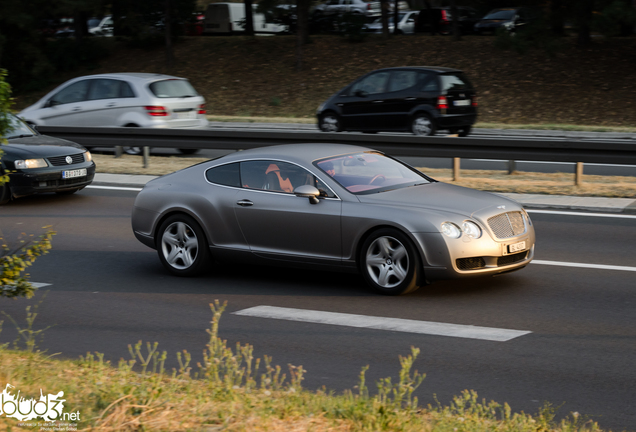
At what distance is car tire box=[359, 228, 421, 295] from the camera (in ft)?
24.9

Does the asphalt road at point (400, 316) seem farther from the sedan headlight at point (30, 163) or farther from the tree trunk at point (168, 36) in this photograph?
the tree trunk at point (168, 36)

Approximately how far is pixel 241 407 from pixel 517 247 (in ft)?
13.8

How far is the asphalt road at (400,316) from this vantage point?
218 inches

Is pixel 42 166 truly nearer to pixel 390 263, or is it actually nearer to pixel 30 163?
pixel 30 163

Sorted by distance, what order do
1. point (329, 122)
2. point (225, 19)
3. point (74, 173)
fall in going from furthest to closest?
point (225, 19)
point (329, 122)
point (74, 173)

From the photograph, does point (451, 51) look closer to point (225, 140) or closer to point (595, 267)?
point (225, 140)

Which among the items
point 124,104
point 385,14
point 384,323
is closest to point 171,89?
point 124,104

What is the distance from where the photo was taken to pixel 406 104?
20.2 meters

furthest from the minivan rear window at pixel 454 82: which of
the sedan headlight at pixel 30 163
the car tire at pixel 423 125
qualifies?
the sedan headlight at pixel 30 163

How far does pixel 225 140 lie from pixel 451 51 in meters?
21.4

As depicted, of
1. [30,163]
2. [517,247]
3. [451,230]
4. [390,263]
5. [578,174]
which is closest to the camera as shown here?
[451,230]

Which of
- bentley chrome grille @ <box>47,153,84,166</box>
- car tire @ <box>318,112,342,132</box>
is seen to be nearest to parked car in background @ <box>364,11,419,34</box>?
car tire @ <box>318,112,342,132</box>

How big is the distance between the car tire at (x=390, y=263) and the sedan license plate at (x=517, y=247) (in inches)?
36.2

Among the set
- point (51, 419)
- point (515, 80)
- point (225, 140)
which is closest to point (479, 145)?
Answer: point (225, 140)
